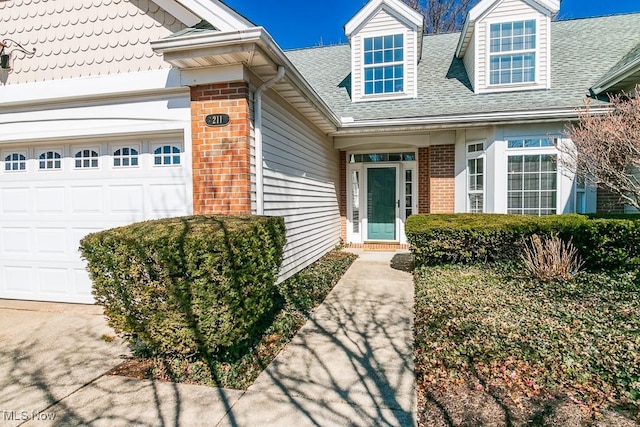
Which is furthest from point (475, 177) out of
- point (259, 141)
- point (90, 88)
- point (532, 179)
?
point (90, 88)

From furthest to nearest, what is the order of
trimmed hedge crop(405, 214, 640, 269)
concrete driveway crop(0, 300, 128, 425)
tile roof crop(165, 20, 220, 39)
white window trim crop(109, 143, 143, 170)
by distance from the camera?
trimmed hedge crop(405, 214, 640, 269)
white window trim crop(109, 143, 143, 170)
tile roof crop(165, 20, 220, 39)
concrete driveway crop(0, 300, 128, 425)

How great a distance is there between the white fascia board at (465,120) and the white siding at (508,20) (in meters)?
1.49

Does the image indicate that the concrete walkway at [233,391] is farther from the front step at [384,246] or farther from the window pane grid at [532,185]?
the front step at [384,246]

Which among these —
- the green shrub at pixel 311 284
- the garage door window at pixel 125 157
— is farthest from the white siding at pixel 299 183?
the garage door window at pixel 125 157

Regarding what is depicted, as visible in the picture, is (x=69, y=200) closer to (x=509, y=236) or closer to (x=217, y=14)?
(x=217, y=14)

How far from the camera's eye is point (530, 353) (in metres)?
3.45

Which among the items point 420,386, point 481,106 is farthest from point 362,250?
point 420,386

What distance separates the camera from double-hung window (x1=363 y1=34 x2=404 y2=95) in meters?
9.77

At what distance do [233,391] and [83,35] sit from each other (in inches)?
211

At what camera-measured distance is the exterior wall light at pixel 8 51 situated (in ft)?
18.4

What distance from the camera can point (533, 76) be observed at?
8.64 m

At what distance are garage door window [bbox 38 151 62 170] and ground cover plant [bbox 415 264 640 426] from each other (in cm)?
571

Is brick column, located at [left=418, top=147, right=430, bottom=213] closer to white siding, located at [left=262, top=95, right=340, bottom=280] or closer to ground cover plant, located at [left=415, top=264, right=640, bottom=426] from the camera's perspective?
white siding, located at [left=262, top=95, right=340, bottom=280]

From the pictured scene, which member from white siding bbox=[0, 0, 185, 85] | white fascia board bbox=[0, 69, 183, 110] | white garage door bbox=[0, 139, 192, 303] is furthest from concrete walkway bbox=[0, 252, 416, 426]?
white siding bbox=[0, 0, 185, 85]
